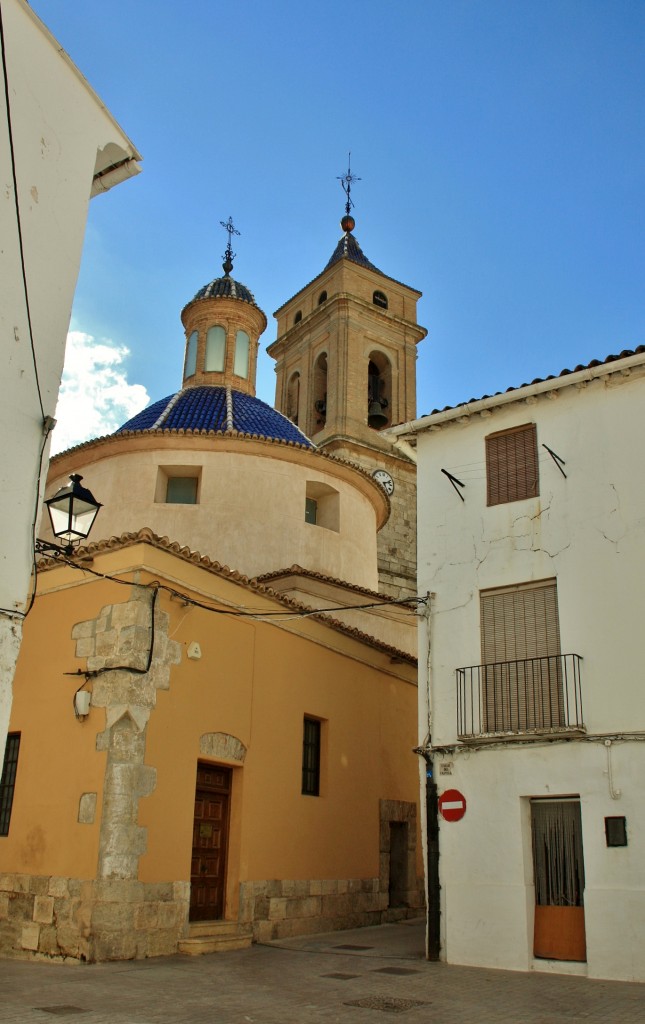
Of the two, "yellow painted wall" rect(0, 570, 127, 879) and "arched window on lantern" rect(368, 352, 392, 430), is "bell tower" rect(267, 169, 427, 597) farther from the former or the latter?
"yellow painted wall" rect(0, 570, 127, 879)

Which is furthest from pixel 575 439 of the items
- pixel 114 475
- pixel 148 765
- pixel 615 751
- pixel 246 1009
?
pixel 114 475

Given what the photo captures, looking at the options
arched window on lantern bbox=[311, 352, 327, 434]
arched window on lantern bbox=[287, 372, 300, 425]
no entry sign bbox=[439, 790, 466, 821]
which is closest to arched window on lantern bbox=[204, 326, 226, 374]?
arched window on lantern bbox=[311, 352, 327, 434]

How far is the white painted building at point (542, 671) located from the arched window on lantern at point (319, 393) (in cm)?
2211

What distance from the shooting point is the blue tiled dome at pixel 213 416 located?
62.2ft

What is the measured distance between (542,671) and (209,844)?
185 inches

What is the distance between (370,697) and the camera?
603 inches

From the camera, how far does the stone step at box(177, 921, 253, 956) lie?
10.5m

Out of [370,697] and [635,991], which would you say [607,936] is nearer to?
[635,991]

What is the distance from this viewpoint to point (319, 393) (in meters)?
36.0

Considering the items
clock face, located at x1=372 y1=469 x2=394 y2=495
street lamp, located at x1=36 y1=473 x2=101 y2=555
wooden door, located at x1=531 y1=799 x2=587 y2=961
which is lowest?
wooden door, located at x1=531 y1=799 x2=587 y2=961

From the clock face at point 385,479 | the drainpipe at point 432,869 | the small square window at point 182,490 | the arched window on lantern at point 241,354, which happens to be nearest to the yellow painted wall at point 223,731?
the drainpipe at point 432,869

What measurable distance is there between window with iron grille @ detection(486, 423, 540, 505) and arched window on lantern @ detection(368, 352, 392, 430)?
71.3ft

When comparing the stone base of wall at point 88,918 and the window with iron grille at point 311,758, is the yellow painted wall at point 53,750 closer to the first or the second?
the stone base of wall at point 88,918

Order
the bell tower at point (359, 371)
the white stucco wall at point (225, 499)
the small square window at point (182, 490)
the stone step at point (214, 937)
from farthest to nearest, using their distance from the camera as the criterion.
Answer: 1. the bell tower at point (359, 371)
2. the small square window at point (182, 490)
3. the white stucco wall at point (225, 499)
4. the stone step at point (214, 937)
